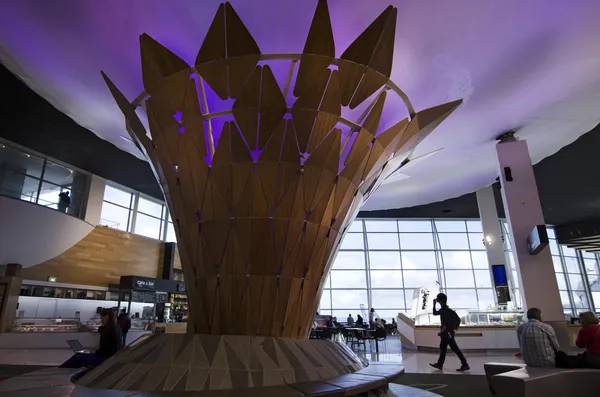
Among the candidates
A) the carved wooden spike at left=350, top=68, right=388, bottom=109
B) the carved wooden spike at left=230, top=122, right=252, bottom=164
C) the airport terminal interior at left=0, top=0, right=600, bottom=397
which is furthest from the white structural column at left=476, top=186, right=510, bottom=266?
the carved wooden spike at left=230, top=122, right=252, bottom=164

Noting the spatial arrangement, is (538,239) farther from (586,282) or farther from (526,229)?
(586,282)

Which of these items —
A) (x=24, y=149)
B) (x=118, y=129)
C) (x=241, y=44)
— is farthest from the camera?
(x=24, y=149)

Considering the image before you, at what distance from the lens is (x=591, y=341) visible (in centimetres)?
503

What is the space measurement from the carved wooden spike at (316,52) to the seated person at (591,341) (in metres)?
4.97

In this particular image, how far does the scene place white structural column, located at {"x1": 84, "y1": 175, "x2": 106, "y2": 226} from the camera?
18.9m

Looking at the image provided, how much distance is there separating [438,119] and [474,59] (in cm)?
194

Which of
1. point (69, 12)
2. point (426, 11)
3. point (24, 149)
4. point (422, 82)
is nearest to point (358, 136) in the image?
point (426, 11)

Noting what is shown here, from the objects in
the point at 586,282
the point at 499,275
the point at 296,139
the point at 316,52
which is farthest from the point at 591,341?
the point at 586,282

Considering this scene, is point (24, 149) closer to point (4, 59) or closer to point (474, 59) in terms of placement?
point (4, 59)

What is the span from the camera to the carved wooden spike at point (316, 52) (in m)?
5.19

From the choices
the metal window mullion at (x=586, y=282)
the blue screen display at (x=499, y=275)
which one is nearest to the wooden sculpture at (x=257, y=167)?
the blue screen display at (x=499, y=275)

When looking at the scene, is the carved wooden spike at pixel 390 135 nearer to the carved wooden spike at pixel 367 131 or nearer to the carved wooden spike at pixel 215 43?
the carved wooden spike at pixel 367 131

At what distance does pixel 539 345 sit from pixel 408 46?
213 inches

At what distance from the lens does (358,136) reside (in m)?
5.96
